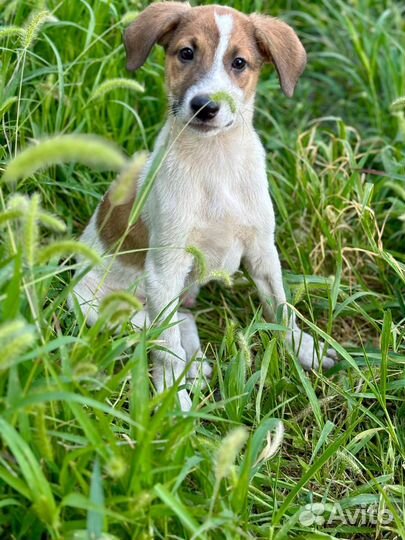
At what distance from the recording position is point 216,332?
5.25 metres

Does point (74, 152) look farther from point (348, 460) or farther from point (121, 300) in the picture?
point (348, 460)

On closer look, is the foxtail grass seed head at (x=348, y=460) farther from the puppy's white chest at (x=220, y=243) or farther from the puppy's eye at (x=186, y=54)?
the puppy's eye at (x=186, y=54)

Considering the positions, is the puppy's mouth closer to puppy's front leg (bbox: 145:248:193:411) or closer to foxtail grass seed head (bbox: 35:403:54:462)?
puppy's front leg (bbox: 145:248:193:411)

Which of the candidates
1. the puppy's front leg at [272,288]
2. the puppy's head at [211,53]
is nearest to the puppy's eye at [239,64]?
the puppy's head at [211,53]

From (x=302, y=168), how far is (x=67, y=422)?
3029mm

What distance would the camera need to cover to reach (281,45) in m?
4.59

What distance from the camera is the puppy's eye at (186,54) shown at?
443 centimetres

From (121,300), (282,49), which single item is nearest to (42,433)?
(121,300)

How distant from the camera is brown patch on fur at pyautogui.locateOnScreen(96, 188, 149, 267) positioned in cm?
491

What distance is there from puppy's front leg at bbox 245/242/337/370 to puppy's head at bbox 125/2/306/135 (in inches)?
27.9

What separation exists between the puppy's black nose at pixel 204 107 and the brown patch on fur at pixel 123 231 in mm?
866

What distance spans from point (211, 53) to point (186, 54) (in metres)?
0.15

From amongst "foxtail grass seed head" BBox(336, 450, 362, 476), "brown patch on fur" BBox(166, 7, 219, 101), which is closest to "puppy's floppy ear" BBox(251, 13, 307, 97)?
"brown patch on fur" BBox(166, 7, 219, 101)

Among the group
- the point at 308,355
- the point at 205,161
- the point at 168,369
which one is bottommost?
the point at 308,355
